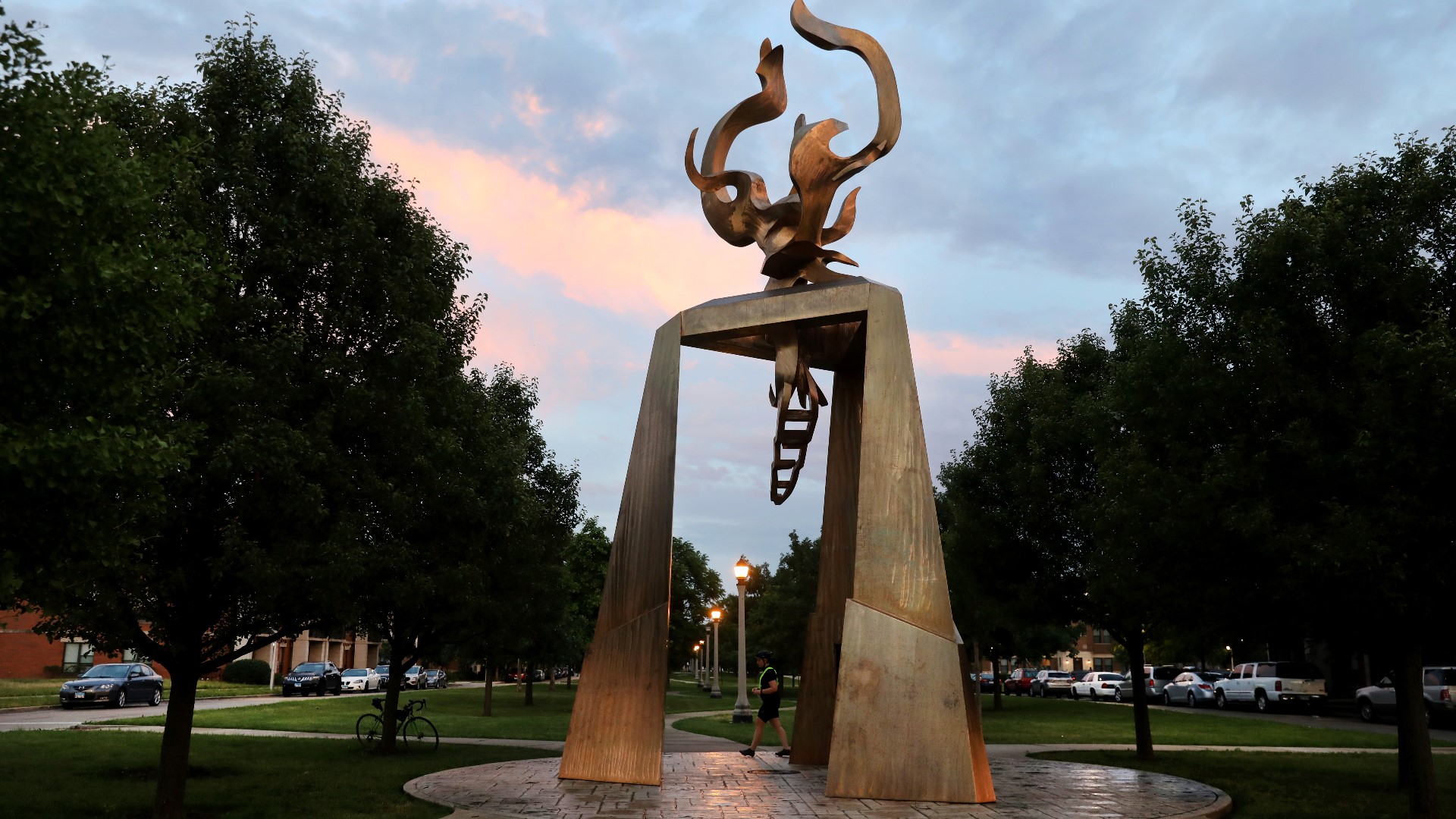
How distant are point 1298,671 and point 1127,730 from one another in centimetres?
1130

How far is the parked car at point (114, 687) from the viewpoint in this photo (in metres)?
32.0

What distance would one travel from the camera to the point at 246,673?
5488cm

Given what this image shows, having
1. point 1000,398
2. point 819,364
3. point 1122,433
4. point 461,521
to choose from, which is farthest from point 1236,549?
point 461,521

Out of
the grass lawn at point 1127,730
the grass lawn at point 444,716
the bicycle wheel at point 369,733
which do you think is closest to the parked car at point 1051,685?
→ the grass lawn at point 1127,730

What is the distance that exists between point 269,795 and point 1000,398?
50.5 ft

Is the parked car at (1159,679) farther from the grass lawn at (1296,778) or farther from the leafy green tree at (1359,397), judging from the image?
the leafy green tree at (1359,397)

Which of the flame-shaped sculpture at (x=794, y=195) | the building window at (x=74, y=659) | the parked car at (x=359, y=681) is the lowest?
the parked car at (x=359, y=681)

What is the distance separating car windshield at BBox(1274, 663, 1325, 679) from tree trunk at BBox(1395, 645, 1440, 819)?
82.8 ft

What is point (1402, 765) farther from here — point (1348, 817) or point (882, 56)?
point (882, 56)

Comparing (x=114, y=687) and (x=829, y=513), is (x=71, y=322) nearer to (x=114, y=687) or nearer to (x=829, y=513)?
(x=829, y=513)

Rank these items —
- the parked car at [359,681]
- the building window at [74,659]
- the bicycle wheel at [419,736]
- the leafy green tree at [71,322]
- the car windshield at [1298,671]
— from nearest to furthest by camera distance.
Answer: the leafy green tree at [71,322]
the bicycle wheel at [419,736]
the car windshield at [1298,671]
the building window at [74,659]
the parked car at [359,681]

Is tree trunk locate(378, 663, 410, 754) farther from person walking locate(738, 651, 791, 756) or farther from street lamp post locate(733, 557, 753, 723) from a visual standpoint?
street lamp post locate(733, 557, 753, 723)

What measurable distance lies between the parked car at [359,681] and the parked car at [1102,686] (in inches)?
1425

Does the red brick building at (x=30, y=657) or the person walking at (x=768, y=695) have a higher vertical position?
the person walking at (x=768, y=695)
